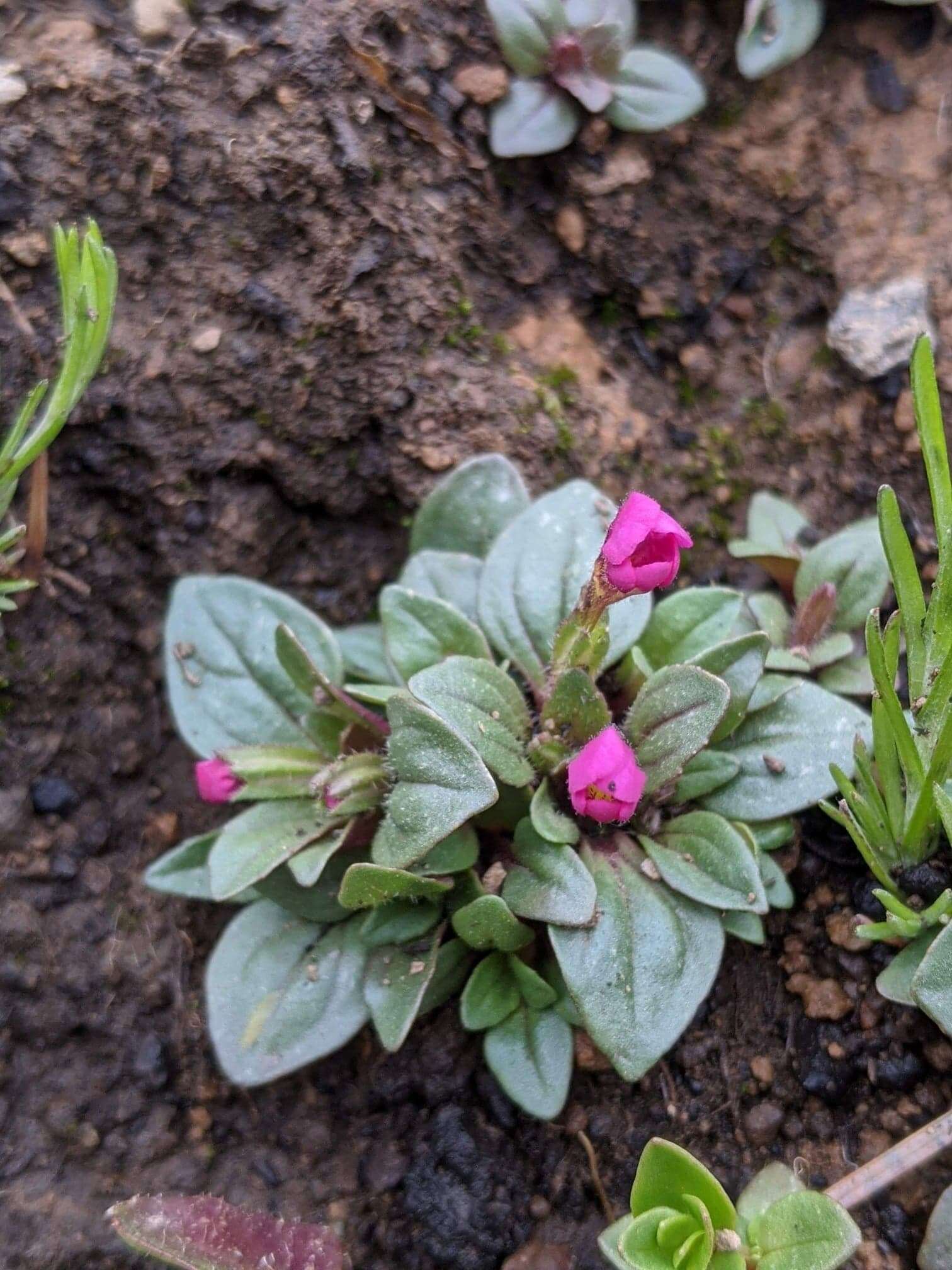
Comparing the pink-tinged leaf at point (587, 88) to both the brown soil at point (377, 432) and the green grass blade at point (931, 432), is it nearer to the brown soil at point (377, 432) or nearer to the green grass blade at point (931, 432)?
the brown soil at point (377, 432)

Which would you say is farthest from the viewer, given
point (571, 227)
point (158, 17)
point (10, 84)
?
point (571, 227)

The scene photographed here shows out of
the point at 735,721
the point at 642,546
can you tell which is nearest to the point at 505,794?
the point at 735,721

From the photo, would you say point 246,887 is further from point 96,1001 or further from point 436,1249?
point 436,1249

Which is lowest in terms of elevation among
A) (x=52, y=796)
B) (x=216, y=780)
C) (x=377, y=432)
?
(x=52, y=796)

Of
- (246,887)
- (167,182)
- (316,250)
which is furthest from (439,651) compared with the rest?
(167,182)

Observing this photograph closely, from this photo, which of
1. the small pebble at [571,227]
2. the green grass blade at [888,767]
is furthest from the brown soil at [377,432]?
the green grass blade at [888,767]

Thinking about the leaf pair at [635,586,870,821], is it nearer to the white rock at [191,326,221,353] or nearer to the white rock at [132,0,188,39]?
the white rock at [191,326,221,353]

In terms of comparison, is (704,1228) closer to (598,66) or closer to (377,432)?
(377,432)
